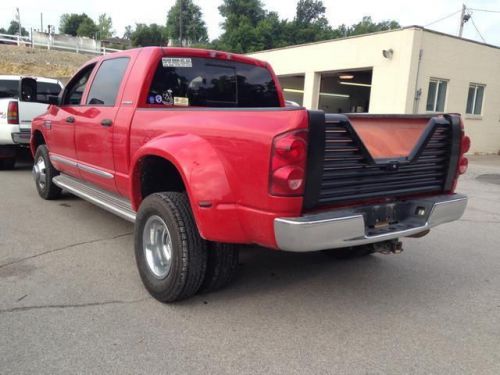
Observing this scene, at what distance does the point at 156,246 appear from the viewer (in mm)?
3816

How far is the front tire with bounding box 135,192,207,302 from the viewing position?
336 cm

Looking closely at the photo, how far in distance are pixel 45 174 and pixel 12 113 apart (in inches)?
121

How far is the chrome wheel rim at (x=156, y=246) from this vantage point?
12.2 feet

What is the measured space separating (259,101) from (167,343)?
2930 millimetres

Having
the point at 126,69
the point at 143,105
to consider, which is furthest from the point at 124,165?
the point at 126,69

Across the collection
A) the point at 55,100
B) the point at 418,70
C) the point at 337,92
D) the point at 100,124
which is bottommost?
the point at 100,124

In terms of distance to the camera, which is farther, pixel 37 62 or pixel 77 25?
pixel 77 25

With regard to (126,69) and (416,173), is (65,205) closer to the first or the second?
(126,69)

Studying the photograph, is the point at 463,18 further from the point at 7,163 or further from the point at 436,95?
the point at 7,163

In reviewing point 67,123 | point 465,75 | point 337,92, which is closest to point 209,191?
point 67,123

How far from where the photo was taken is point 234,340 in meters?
3.09

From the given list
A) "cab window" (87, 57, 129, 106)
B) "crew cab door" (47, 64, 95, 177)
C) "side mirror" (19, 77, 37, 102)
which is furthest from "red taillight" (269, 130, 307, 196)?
"side mirror" (19, 77, 37, 102)

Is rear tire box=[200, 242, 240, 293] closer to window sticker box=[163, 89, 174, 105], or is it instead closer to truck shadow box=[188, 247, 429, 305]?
truck shadow box=[188, 247, 429, 305]

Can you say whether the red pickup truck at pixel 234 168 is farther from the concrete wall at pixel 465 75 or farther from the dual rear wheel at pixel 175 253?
the concrete wall at pixel 465 75
